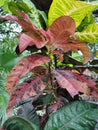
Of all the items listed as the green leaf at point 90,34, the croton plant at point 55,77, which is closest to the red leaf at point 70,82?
the croton plant at point 55,77

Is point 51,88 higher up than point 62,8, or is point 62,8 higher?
point 62,8

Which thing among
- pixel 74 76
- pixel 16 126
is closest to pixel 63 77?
pixel 74 76

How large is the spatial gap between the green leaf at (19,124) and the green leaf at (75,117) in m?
0.04

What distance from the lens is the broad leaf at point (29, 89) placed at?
1.78 ft

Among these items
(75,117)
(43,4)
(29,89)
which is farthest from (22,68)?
(43,4)

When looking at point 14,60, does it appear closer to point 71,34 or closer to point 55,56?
point 55,56

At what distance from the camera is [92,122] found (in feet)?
1.78

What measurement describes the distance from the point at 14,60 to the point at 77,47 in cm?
25

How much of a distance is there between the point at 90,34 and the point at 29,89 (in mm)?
208

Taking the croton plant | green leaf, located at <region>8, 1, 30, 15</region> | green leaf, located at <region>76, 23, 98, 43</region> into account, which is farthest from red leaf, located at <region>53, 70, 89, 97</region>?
green leaf, located at <region>8, 1, 30, 15</region>

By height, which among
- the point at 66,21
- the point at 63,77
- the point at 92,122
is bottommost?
the point at 92,122

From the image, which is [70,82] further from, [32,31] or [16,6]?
[16,6]

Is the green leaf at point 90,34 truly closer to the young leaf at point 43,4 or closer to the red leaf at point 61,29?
the red leaf at point 61,29

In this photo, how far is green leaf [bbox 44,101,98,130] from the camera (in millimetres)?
545
